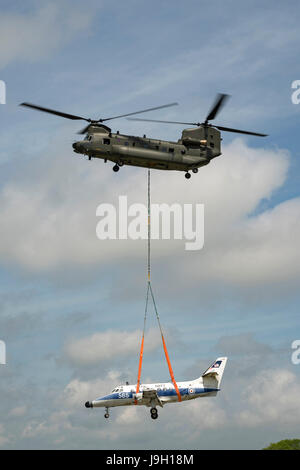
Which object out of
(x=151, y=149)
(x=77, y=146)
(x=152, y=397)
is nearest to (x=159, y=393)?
(x=152, y=397)

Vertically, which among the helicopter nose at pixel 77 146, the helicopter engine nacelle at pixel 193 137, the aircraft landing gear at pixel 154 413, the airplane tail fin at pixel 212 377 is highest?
the helicopter engine nacelle at pixel 193 137

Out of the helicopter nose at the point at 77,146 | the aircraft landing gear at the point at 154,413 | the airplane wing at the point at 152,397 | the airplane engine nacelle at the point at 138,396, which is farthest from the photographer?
the airplane engine nacelle at the point at 138,396

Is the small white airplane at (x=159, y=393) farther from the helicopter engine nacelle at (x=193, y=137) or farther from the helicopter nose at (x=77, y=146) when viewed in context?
the helicopter nose at (x=77, y=146)

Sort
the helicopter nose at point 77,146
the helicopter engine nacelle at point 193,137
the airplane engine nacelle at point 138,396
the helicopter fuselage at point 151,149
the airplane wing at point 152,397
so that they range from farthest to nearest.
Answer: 1. the airplane engine nacelle at point 138,396
2. the airplane wing at point 152,397
3. the helicopter engine nacelle at point 193,137
4. the helicopter fuselage at point 151,149
5. the helicopter nose at point 77,146

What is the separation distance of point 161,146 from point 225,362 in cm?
2687

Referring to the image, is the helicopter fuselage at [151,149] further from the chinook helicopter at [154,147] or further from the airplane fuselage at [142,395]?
the airplane fuselage at [142,395]

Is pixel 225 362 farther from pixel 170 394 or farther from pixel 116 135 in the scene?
pixel 116 135

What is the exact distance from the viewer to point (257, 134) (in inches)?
2201

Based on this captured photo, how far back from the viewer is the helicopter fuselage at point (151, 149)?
53.7m

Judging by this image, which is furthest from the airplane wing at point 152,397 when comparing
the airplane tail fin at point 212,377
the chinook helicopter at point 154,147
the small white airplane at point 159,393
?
the chinook helicopter at point 154,147

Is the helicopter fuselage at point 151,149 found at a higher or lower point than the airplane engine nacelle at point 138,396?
higher

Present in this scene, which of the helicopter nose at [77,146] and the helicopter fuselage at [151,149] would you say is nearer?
the helicopter nose at [77,146]

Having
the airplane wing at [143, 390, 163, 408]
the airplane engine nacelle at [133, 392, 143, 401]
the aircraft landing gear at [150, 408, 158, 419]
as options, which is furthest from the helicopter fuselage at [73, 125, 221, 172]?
the airplane engine nacelle at [133, 392, 143, 401]

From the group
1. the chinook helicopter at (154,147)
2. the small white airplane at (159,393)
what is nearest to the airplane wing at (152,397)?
the small white airplane at (159,393)
